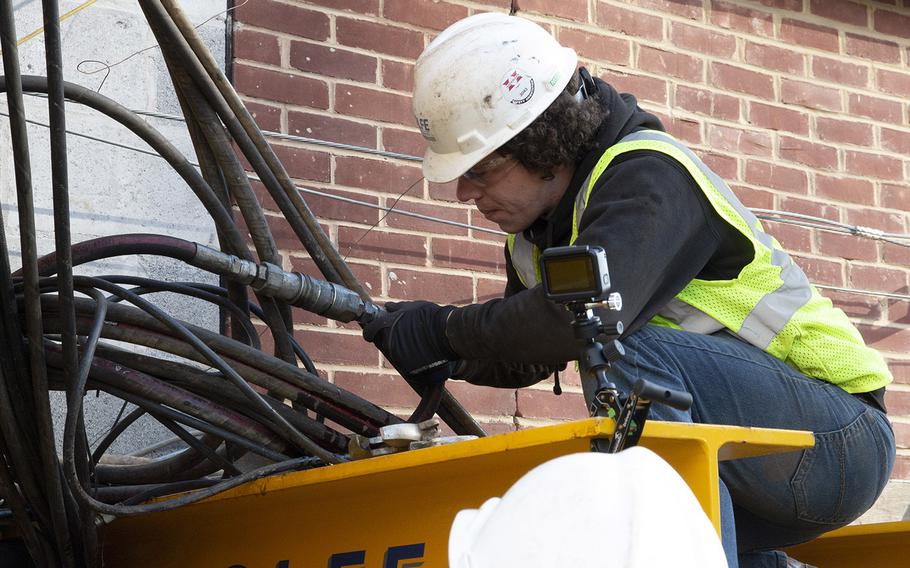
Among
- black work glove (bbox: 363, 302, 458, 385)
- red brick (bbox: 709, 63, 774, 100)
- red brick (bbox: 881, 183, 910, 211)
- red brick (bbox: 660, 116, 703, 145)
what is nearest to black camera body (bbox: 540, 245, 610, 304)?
black work glove (bbox: 363, 302, 458, 385)

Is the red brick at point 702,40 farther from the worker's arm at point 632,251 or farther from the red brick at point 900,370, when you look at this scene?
the worker's arm at point 632,251

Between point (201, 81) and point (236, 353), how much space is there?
29.4 inches

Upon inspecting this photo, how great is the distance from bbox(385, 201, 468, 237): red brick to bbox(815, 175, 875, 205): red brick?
5.39ft

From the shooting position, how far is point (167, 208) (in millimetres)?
3994

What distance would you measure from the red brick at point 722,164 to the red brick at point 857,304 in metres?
0.60

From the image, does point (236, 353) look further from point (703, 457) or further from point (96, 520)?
point (703, 457)

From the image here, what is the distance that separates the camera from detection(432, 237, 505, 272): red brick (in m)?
4.34

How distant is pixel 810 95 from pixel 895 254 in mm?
759

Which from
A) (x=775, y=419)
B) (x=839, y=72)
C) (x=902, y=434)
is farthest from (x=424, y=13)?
(x=902, y=434)

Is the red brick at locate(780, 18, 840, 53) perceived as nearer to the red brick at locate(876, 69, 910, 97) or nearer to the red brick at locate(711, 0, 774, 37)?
the red brick at locate(711, 0, 774, 37)

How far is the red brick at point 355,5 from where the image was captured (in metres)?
4.30

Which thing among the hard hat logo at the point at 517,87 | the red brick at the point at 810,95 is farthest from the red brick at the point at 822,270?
the hard hat logo at the point at 517,87

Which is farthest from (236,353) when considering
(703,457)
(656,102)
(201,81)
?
(656,102)

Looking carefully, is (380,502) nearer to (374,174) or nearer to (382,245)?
(382,245)
